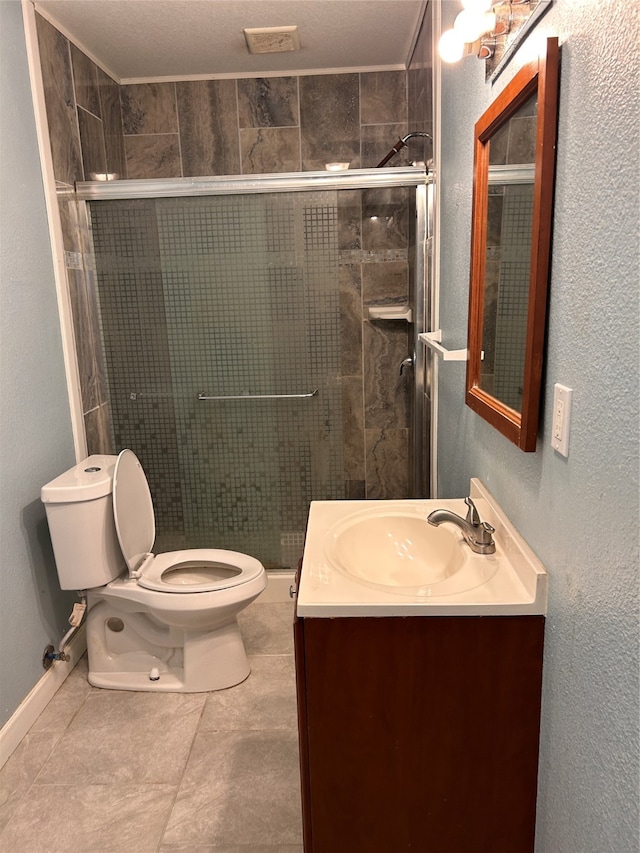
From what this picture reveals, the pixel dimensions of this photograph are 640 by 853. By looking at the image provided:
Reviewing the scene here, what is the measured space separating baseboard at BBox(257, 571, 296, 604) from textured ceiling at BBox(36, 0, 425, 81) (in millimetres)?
2432

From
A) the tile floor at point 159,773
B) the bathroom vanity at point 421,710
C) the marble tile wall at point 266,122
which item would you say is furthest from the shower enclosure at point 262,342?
the bathroom vanity at point 421,710

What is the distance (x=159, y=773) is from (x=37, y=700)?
0.58 meters

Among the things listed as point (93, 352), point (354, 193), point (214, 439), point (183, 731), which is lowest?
point (183, 731)

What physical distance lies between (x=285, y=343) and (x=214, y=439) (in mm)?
Answer: 567

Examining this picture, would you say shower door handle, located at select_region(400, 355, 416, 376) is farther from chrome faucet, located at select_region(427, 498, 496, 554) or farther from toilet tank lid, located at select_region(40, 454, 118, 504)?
chrome faucet, located at select_region(427, 498, 496, 554)

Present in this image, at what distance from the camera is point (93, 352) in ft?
8.80

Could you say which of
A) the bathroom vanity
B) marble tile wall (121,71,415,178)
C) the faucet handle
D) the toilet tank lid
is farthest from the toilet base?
marble tile wall (121,71,415,178)

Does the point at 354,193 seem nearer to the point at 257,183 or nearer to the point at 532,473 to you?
the point at 257,183

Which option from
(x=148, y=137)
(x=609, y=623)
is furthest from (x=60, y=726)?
(x=148, y=137)

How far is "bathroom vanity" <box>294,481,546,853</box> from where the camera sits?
1.18m

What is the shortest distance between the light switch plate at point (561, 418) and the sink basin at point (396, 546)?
19.0 inches

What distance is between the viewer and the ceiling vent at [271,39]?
2.51 m

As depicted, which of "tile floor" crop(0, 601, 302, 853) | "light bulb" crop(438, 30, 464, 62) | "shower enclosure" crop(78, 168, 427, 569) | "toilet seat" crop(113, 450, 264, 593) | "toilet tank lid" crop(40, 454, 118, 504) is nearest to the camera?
"light bulb" crop(438, 30, 464, 62)

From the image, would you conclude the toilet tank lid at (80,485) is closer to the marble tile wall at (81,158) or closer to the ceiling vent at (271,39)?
the marble tile wall at (81,158)
